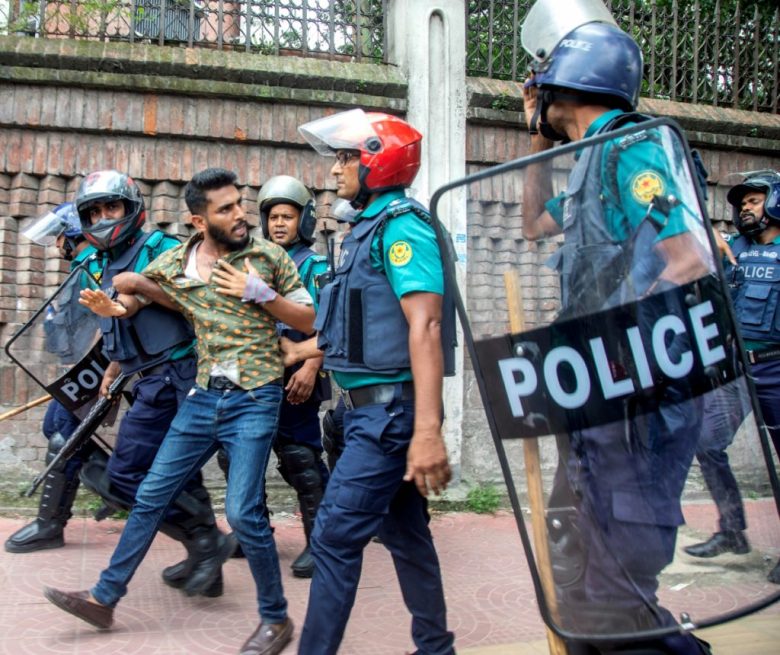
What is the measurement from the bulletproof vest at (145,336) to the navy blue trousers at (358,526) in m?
1.37

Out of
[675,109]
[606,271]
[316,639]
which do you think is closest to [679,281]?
[606,271]

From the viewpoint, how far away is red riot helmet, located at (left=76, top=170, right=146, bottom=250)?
4.25m

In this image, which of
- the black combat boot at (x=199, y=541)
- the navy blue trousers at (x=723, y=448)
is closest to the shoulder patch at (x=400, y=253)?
the navy blue trousers at (x=723, y=448)

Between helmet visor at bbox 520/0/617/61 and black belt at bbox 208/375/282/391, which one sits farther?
black belt at bbox 208/375/282/391

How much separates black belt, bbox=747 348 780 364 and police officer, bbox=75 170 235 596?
2786mm

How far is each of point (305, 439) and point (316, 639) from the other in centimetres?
173

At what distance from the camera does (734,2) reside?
6.99 metres

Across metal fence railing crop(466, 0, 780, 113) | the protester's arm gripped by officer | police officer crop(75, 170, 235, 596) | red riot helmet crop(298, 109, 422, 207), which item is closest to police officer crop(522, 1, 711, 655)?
red riot helmet crop(298, 109, 422, 207)

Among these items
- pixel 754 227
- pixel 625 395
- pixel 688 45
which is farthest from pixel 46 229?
pixel 688 45

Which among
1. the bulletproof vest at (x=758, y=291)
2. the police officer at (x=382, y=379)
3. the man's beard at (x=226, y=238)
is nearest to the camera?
the police officer at (x=382, y=379)

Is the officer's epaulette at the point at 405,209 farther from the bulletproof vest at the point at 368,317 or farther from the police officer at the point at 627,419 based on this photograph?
the police officer at the point at 627,419

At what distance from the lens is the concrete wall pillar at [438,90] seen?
5.87m

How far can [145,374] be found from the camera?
420 centimetres

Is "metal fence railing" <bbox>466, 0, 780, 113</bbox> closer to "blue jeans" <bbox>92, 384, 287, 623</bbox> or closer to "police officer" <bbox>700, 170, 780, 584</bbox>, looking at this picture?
"police officer" <bbox>700, 170, 780, 584</bbox>
